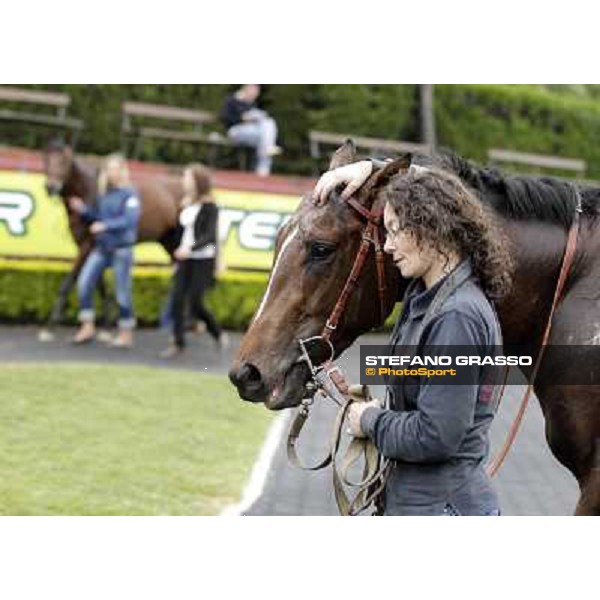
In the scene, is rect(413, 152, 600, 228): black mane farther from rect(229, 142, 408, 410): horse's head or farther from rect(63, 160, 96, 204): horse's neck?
rect(63, 160, 96, 204): horse's neck

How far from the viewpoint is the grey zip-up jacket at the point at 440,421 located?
2426 millimetres

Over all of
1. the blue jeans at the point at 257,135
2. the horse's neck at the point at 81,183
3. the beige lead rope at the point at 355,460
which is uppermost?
the beige lead rope at the point at 355,460

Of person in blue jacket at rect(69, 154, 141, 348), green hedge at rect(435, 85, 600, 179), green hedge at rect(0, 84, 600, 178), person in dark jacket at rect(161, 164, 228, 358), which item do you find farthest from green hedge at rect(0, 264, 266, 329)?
green hedge at rect(435, 85, 600, 179)

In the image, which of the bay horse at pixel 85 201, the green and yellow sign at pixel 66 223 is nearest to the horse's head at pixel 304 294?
the green and yellow sign at pixel 66 223

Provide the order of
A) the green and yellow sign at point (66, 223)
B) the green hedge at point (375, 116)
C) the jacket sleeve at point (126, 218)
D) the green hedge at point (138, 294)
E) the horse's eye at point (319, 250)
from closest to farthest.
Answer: the horse's eye at point (319, 250) < the jacket sleeve at point (126, 218) < the green and yellow sign at point (66, 223) < the green hedge at point (138, 294) < the green hedge at point (375, 116)

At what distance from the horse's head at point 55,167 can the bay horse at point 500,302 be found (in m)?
7.46

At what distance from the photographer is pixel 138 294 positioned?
11.1 metres

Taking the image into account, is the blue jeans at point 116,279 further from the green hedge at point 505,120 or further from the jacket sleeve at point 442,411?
the jacket sleeve at point 442,411

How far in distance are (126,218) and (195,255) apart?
97cm

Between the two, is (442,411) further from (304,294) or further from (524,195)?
(524,195)

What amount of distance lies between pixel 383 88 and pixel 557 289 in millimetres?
9635

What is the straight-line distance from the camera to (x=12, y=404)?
6914 millimetres

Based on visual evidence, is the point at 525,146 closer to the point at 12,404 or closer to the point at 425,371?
the point at 12,404

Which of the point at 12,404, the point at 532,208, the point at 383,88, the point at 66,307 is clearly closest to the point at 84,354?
the point at 66,307
